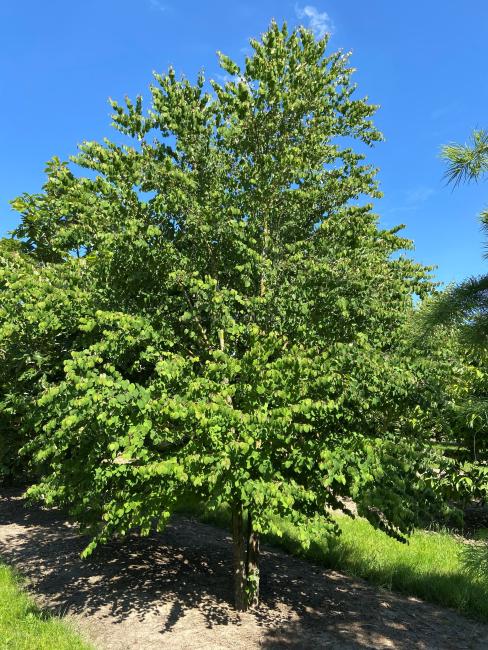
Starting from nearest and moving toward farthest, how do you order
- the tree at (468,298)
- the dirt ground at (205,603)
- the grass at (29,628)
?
the tree at (468,298), the grass at (29,628), the dirt ground at (205,603)

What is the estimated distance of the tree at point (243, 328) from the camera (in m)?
4.32

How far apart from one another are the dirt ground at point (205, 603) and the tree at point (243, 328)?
594 mm

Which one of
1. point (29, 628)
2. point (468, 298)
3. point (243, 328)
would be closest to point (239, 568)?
point (29, 628)

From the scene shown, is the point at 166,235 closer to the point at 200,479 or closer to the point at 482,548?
the point at 200,479

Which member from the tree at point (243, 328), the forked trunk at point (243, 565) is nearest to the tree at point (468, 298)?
the tree at point (243, 328)

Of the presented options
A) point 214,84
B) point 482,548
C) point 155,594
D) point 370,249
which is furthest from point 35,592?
point 214,84

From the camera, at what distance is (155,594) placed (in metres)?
6.46

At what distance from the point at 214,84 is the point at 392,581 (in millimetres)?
8083

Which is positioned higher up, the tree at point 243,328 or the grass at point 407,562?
the tree at point 243,328

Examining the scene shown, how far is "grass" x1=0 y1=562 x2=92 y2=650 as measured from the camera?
477 cm

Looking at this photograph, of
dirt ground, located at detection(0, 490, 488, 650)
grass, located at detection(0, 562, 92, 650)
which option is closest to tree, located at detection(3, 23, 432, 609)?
dirt ground, located at detection(0, 490, 488, 650)

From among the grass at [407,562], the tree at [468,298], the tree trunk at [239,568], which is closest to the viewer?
the tree at [468,298]

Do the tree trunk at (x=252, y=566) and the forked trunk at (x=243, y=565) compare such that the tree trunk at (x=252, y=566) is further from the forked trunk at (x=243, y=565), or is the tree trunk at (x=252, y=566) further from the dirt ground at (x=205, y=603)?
the dirt ground at (x=205, y=603)

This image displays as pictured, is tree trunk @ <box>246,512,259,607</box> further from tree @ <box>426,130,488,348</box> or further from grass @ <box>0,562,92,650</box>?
tree @ <box>426,130,488,348</box>
